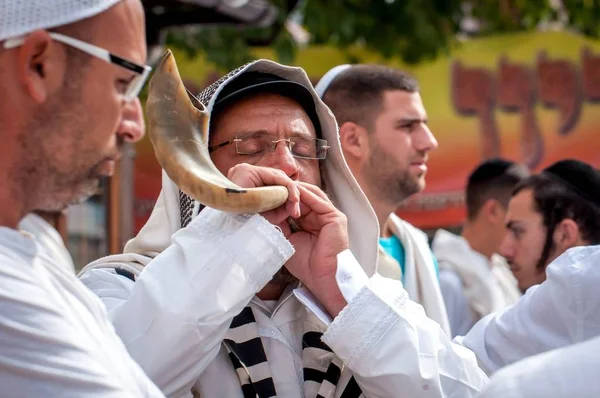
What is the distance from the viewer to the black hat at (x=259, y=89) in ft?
10.6

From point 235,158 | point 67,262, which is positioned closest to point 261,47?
point 235,158

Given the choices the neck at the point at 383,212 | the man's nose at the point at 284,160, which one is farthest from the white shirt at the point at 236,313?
the neck at the point at 383,212

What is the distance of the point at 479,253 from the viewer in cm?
735

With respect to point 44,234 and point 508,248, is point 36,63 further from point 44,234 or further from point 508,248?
point 508,248

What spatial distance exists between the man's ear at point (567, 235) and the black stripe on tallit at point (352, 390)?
218 cm

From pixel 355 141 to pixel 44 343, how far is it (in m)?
3.65

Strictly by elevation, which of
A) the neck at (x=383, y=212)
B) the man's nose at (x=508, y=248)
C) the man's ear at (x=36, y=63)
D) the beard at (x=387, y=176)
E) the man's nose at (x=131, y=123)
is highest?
the man's ear at (x=36, y=63)

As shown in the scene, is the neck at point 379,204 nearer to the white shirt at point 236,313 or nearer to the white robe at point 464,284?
the white robe at point 464,284

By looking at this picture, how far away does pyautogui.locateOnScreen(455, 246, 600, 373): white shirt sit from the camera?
314cm

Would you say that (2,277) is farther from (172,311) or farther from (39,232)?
(172,311)

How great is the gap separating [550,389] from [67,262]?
38.3 inches

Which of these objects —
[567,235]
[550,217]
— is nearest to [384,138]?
[550,217]

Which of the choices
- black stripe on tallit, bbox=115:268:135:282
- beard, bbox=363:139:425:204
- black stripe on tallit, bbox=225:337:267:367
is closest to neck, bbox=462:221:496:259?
beard, bbox=363:139:425:204

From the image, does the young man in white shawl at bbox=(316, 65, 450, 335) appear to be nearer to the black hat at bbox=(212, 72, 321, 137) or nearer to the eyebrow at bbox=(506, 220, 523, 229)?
the eyebrow at bbox=(506, 220, 523, 229)
